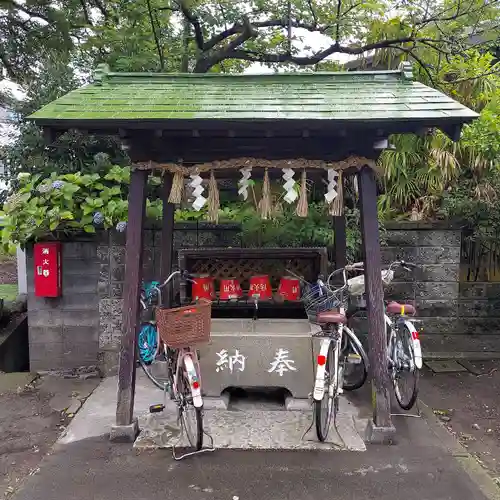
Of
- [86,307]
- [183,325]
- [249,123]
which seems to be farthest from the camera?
[86,307]

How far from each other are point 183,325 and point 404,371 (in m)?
2.59

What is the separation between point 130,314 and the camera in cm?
443

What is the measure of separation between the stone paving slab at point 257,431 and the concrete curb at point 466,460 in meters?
0.82

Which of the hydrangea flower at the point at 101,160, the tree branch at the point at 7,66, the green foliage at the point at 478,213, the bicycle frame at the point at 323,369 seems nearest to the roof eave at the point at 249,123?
the bicycle frame at the point at 323,369

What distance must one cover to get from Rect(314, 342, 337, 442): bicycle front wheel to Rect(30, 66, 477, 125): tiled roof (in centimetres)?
222

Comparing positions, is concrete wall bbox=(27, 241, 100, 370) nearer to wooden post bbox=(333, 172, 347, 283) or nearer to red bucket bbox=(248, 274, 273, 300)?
red bucket bbox=(248, 274, 273, 300)

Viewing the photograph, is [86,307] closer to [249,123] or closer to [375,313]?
[249,123]

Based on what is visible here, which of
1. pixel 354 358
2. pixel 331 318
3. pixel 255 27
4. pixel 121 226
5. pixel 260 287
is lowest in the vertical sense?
pixel 354 358

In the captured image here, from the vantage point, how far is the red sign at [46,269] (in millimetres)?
6691

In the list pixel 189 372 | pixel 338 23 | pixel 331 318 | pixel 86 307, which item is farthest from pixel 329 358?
pixel 338 23

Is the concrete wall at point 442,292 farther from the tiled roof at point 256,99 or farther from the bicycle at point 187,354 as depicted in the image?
the bicycle at point 187,354

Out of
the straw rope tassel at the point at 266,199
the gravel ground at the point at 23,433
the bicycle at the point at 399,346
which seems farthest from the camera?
the bicycle at the point at 399,346

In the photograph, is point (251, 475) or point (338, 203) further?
point (338, 203)

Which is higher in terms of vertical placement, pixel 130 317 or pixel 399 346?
pixel 130 317
